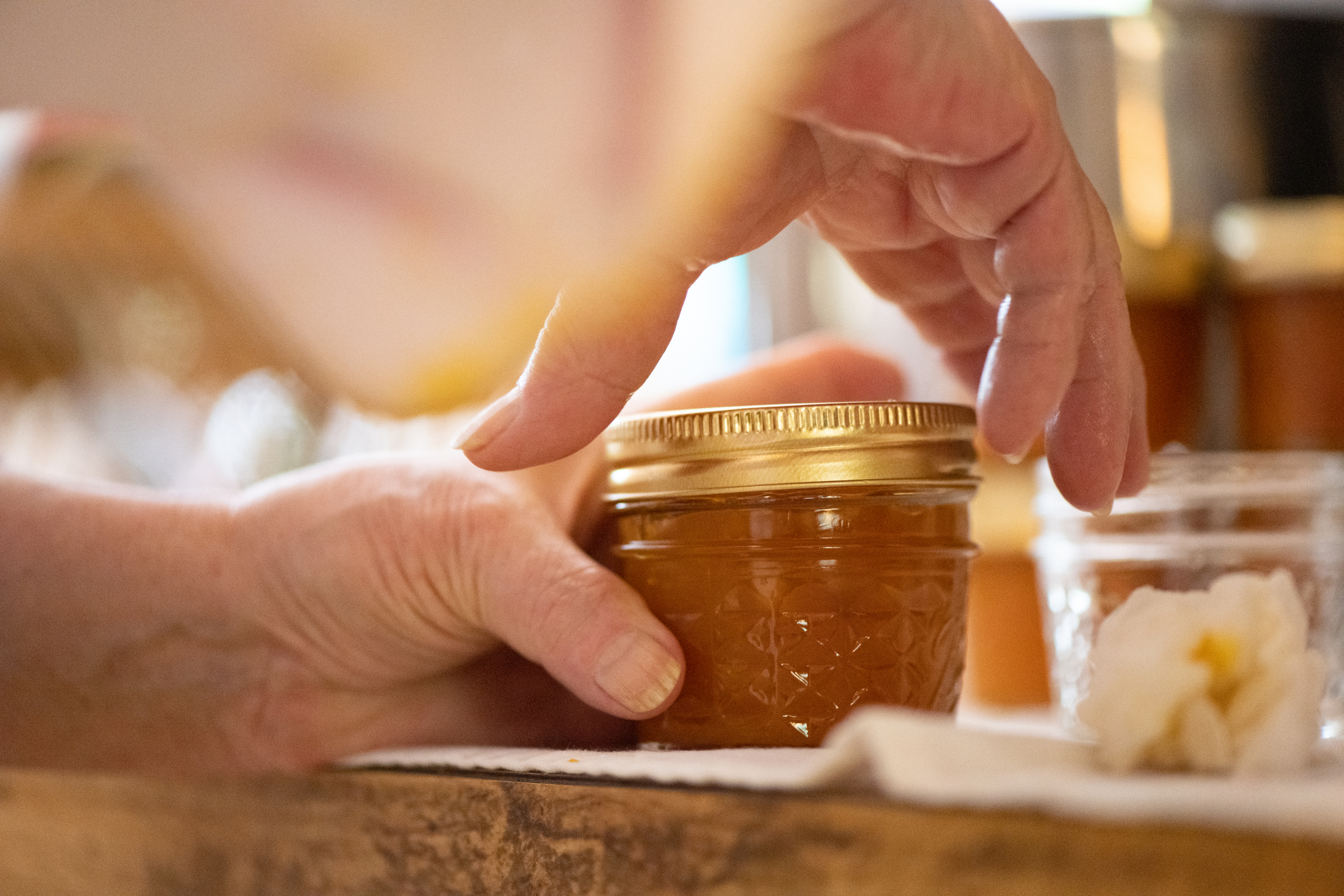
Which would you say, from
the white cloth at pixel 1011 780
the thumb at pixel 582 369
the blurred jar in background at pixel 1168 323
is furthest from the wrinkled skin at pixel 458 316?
the blurred jar in background at pixel 1168 323

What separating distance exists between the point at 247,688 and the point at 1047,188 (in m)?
0.40

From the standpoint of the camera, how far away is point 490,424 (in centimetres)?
42

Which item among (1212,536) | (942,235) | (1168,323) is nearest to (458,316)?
(942,235)

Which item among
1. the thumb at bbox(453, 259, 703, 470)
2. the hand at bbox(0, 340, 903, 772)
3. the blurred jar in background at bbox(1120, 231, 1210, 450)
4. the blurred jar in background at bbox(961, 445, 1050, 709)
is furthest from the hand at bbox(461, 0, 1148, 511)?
the blurred jar in background at bbox(1120, 231, 1210, 450)

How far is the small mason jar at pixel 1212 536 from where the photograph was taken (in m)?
0.68

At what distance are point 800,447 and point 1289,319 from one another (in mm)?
746

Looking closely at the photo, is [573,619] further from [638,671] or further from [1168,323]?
[1168,323]

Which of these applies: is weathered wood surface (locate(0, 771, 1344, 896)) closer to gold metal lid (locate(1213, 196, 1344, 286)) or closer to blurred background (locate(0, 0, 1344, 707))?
blurred background (locate(0, 0, 1344, 707))

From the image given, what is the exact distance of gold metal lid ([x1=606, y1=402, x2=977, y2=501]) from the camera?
1.39 ft

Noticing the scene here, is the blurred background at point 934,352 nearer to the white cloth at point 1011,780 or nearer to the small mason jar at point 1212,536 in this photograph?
the small mason jar at point 1212,536

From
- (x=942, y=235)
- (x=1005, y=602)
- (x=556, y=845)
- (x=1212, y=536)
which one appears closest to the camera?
(x=556, y=845)

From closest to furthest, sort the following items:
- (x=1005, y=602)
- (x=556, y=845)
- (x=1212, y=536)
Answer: (x=556, y=845)
(x=1212, y=536)
(x=1005, y=602)

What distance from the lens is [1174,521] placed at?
2.25ft

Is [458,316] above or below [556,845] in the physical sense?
above
